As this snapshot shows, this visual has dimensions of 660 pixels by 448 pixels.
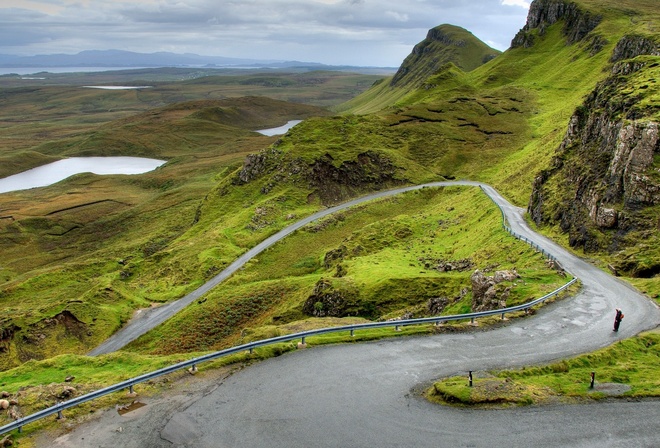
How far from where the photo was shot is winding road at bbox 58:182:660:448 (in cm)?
1778

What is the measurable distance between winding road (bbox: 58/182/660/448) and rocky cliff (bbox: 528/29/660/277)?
13572mm

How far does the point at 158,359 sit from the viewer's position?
25.2 metres

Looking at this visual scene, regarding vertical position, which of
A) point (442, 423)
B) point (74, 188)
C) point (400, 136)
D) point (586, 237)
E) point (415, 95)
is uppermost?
point (415, 95)

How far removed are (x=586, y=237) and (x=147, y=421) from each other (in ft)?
130

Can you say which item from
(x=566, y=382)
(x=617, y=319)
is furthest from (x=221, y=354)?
(x=617, y=319)

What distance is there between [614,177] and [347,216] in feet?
150

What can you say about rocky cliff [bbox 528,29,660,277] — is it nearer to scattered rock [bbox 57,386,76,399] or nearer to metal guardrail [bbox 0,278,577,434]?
metal guardrail [bbox 0,278,577,434]

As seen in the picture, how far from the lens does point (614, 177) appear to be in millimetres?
42688

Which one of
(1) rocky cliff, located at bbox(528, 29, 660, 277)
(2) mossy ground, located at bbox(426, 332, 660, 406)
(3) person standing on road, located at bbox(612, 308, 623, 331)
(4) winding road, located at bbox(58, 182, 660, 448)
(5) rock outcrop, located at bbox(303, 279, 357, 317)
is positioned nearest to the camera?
(4) winding road, located at bbox(58, 182, 660, 448)

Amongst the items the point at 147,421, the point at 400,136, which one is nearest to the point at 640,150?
the point at 147,421

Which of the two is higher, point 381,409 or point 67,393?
point 381,409

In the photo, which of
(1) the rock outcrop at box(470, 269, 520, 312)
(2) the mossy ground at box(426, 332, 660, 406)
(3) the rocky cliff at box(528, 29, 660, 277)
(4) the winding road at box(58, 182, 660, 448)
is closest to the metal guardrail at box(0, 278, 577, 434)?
(4) the winding road at box(58, 182, 660, 448)

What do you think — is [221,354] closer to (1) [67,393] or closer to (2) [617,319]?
(1) [67,393]

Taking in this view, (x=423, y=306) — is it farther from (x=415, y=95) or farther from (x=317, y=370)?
(x=415, y=95)
